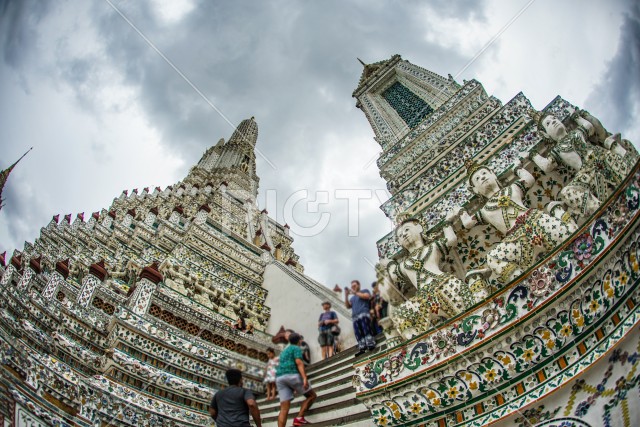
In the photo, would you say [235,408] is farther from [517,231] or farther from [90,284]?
[90,284]

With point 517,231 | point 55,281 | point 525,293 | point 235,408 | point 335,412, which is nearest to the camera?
point 525,293

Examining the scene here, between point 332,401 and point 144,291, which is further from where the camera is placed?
point 144,291

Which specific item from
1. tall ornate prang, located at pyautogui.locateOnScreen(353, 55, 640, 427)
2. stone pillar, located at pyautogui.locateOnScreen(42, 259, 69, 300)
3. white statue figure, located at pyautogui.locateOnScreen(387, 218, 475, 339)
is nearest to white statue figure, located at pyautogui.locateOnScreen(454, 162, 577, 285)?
tall ornate prang, located at pyautogui.locateOnScreen(353, 55, 640, 427)

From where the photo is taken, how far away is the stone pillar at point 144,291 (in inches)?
240

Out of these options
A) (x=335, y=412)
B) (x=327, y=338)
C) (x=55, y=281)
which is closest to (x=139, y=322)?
(x=55, y=281)

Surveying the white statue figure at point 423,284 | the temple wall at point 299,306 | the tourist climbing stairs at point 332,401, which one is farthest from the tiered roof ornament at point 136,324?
the white statue figure at point 423,284

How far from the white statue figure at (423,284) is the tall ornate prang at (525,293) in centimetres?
1

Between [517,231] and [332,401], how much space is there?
102 inches

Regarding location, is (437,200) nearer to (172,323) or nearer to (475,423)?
(475,423)

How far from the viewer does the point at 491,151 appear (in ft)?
19.3

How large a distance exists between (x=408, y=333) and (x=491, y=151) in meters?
3.44

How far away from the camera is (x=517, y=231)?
11.4 ft

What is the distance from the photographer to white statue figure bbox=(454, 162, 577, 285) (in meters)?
3.23

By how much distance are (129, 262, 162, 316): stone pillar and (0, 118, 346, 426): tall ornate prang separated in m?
0.02
